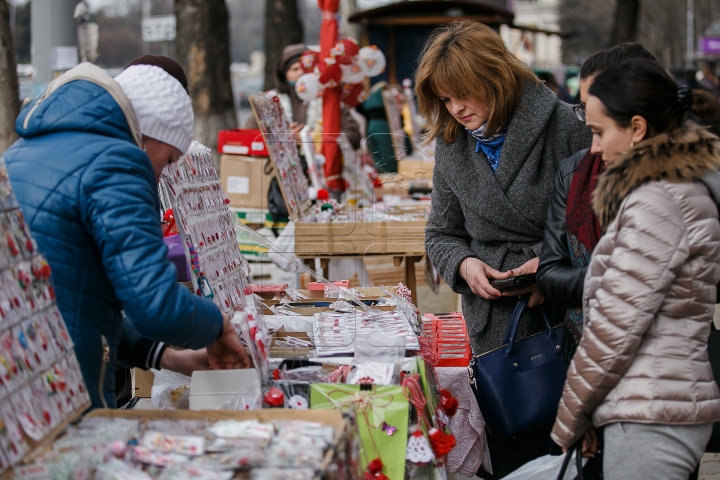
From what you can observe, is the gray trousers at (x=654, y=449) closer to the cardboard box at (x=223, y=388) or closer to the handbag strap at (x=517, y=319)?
the handbag strap at (x=517, y=319)

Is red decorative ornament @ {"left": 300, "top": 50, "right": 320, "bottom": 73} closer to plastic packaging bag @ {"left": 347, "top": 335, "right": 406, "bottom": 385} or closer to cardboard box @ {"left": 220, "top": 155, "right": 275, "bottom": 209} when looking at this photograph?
cardboard box @ {"left": 220, "top": 155, "right": 275, "bottom": 209}

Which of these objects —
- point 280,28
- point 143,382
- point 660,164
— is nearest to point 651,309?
point 660,164

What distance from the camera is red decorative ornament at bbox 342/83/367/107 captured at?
6961 mm

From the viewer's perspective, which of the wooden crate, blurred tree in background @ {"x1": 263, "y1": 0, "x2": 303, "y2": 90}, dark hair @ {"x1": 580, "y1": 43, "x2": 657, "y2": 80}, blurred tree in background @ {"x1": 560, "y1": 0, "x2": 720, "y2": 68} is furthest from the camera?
blurred tree in background @ {"x1": 560, "y1": 0, "x2": 720, "y2": 68}

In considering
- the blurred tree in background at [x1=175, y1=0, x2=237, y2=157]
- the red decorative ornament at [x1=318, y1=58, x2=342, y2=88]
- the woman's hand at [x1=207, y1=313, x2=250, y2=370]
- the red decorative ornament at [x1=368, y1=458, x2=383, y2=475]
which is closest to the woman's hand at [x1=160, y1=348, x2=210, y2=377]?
the woman's hand at [x1=207, y1=313, x2=250, y2=370]

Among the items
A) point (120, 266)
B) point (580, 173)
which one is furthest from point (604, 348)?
point (120, 266)

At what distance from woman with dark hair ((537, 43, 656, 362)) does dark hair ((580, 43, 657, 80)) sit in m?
0.26

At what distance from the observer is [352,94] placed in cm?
704

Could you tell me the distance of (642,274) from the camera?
82.6 inches

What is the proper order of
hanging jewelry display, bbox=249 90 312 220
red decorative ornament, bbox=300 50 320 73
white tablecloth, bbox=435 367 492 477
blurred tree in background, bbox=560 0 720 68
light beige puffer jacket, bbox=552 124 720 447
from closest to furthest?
1. light beige puffer jacket, bbox=552 124 720 447
2. white tablecloth, bbox=435 367 492 477
3. hanging jewelry display, bbox=249 90 312 220
4. red decorative ornament, bbox=300 50 320 73
5. blurred tree in background, bbox=560 0 720 68

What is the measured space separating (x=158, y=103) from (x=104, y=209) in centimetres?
41

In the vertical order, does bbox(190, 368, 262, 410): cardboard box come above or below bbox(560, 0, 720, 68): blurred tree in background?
below

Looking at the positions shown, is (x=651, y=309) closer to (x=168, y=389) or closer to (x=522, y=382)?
(x=522, y=382)

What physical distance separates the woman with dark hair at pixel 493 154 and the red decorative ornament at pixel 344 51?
3.44 metres
